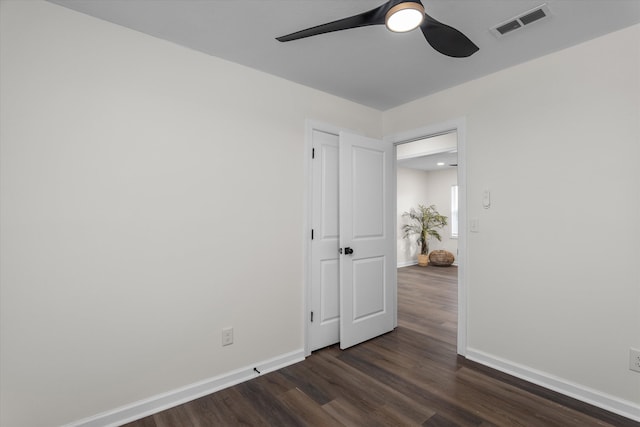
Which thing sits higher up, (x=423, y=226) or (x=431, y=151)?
(x=431, y=151)

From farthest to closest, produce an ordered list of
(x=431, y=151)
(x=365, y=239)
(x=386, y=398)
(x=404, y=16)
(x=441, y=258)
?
(x=441, y=258)
(x=431, y=151)
(x=365, y=239)
(x=386, y=398)
(x=404, y=16)

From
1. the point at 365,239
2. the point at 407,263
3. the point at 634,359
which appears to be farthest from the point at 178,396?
the point at 407,263

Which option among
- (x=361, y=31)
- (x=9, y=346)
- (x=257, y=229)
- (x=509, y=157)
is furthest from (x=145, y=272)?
(x=509, y=157)

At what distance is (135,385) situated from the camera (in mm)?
1934

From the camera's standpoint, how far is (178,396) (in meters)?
2.06

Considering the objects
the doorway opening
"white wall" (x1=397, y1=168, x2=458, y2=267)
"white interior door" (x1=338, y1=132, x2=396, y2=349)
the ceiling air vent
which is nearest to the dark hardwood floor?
"white interior door" (x1=338, y1=132, x2=396, y2=349)

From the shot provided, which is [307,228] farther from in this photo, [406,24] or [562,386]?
[562,386]

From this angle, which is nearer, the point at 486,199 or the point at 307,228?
the point at 486,199

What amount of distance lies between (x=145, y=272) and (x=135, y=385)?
0.73 metres

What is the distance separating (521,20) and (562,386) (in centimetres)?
253

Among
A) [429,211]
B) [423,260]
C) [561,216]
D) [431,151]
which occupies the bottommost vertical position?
[423,260]

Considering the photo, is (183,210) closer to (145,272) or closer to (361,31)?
(145,272)

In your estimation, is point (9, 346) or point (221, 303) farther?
point (221, 303)

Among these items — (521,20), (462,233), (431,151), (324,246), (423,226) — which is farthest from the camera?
(423,226)
